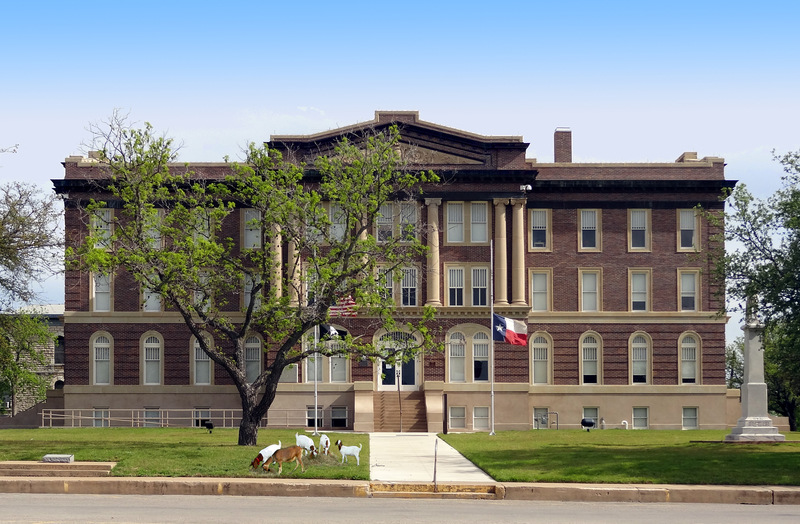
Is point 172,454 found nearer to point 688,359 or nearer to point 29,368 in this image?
point 688,359

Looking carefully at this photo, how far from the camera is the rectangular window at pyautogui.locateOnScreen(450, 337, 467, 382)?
188ft

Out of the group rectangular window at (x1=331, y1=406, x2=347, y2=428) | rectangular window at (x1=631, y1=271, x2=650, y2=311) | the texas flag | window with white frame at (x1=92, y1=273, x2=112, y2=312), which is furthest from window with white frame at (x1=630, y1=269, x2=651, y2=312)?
window with white frame at (x1=92, y1=273, x2=112, y2=312)

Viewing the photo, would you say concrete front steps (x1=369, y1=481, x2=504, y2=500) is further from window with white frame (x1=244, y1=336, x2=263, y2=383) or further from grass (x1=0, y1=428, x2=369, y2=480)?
window with white frame (x1=244, y1=336, x2=263, y2=383)

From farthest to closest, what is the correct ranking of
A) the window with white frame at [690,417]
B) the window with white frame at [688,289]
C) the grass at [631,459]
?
the window with white frame at [688,289]
the window with white frame at [690,417]
the grass at [631,459]

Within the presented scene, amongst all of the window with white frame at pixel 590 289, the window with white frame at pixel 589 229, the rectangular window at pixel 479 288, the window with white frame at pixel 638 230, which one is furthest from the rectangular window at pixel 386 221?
the window with white frame at pixel 638 230

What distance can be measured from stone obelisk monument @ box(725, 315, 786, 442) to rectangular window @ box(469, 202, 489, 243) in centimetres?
1808

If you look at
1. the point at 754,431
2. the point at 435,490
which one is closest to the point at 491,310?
the point at 754,431

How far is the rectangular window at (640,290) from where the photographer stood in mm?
59375

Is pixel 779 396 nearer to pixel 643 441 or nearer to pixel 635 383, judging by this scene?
pixel 635 383

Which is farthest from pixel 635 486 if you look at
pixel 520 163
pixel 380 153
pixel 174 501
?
pixel 520 163

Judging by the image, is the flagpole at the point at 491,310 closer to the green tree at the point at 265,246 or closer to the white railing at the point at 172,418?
the white railing at the point at 172,418

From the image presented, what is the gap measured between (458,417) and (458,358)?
279 cm

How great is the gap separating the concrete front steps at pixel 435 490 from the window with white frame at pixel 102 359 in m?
34.7

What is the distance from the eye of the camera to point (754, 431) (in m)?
41.4
